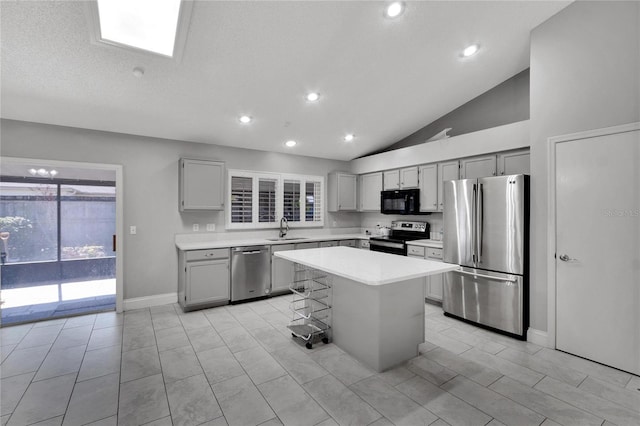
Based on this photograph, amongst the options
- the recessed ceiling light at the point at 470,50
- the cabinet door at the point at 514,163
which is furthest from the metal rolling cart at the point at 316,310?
the recessed ceiling light at the point at 470,50

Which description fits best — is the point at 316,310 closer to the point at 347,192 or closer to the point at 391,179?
the point at 391,179

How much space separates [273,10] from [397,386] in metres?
3.12

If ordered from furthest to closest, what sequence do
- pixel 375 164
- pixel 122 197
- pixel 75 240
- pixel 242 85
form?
pixel 75 240, pixel 375 164, pixel 122 197, pixel 242 85

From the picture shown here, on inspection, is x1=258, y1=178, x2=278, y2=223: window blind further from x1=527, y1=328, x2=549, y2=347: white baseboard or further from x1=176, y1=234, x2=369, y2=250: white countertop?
x1=527, y1=328, x2=549, y2=347: white baseboard

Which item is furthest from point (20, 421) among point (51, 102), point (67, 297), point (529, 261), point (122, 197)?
point (529, 261)

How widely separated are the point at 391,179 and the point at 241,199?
2.66 metres

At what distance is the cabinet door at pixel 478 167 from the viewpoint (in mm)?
3826

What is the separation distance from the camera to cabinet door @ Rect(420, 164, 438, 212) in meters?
4.45

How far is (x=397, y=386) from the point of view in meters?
2.21

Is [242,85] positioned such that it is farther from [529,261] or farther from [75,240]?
[75,240]

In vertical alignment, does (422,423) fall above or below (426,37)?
below

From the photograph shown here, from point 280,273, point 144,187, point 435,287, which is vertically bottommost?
point 435,287

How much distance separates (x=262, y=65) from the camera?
2.94 m

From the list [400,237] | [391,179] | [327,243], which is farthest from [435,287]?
[391,179]
